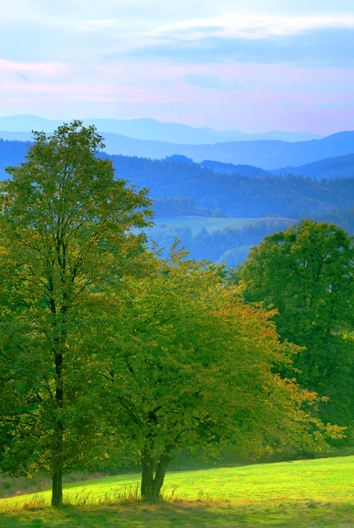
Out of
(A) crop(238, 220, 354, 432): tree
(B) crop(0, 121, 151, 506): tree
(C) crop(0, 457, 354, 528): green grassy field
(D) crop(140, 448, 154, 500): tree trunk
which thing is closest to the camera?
(C) crop(0, 457, 354, 528): green grassy field

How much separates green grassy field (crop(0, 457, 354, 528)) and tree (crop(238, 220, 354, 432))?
9.67 metres

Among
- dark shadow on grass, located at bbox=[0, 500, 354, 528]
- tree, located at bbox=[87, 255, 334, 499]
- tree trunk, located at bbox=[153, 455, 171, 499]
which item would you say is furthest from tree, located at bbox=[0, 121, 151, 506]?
tree trunk, located at bbox=[153, 455, 171, 499]

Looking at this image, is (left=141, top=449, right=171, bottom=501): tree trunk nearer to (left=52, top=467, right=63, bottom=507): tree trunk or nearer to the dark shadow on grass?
the dark shadow on grass

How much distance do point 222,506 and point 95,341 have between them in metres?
7.80

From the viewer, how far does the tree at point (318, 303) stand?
41.5 m

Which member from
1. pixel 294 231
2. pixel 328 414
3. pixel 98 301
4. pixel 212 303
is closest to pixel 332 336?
pixel 328 414

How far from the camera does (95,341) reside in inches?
784

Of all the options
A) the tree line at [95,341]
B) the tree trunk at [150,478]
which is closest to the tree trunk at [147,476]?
the tree trunk at [150,478]

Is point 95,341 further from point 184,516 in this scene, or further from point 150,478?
point 150,478

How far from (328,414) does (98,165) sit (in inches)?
1098

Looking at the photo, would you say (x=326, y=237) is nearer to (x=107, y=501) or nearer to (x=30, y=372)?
(x=107, y=501)

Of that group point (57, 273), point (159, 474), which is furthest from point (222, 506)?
point (57, 273)

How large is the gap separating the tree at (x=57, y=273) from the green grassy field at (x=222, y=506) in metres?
1.55

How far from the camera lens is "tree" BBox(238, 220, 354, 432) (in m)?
41.5
